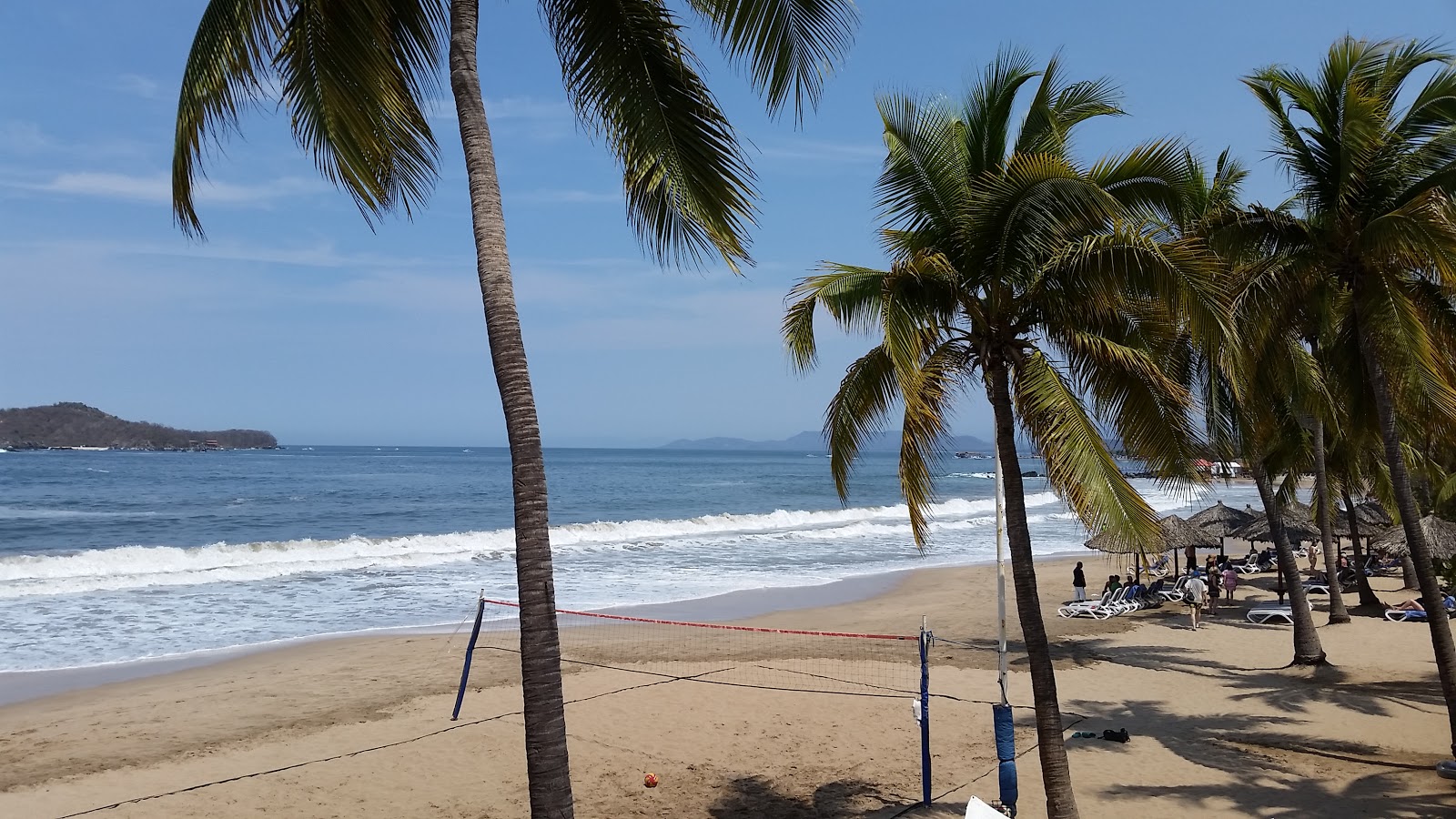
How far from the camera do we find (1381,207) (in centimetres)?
873

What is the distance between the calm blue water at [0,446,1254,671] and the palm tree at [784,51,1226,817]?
1313 mm


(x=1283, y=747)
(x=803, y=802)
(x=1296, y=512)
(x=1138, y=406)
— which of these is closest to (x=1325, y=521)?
(x=1283, y=747)

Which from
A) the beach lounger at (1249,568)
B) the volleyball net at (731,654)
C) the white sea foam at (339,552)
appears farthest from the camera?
the beach lounger at (1249,568)

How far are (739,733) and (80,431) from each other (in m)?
179

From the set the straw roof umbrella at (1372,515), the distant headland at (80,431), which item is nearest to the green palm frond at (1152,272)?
the straw roof umbrella at (1372,515)

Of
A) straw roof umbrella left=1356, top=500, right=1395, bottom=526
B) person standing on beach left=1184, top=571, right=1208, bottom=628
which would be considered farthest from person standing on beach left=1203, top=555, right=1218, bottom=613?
straw roof umbrella left=1356, top=500, right=1395, bottom=526

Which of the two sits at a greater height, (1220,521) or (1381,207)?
(1381,207)

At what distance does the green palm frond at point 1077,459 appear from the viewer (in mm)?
6027

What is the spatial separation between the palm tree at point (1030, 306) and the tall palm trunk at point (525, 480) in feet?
9.14

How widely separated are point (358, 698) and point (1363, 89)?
1328 cm

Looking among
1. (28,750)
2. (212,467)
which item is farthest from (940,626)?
(212,467)

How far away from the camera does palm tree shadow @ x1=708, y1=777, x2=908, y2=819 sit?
8.56 metres

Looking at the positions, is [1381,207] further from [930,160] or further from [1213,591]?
[1213,591]

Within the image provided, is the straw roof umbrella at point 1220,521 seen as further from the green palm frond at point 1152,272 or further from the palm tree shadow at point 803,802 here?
the green palm frond at point 1152,272
